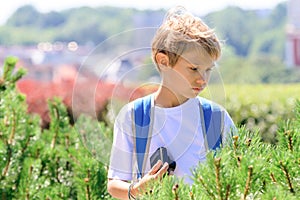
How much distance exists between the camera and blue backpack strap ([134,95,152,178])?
7.82 ft

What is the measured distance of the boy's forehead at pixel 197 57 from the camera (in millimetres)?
2309

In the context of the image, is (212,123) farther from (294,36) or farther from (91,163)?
(294,36)

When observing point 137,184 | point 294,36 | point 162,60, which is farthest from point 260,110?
point 294,36

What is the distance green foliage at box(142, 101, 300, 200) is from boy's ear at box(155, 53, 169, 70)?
500 mm

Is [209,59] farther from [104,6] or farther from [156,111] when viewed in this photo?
[104,6]

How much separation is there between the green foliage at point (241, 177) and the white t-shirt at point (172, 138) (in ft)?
1.48

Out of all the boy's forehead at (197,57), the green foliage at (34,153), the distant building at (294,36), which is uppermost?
the boy's forehead at (197,57)

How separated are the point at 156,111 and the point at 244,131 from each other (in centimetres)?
50

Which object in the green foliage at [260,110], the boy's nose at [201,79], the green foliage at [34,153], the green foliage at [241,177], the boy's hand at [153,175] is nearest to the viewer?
the green foliage at [241,177]

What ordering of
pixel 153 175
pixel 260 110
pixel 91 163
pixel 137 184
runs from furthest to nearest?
pixel 260 110 → pixel 91 163 → pixel 137 184 → pixel 153 175

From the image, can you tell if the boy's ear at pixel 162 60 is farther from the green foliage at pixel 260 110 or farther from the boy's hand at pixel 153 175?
the green foliage at pixel 260 110

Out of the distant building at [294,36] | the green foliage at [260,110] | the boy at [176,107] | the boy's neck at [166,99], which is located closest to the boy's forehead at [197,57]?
the boy at [176,107]

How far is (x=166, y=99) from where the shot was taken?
8.09ft

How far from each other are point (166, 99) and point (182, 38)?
0.71 ft
